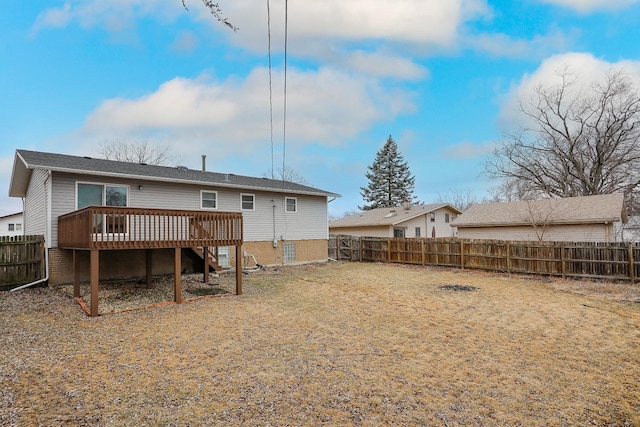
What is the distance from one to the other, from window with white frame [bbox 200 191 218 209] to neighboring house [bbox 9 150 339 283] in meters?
0.04

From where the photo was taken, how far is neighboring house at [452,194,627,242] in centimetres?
1540

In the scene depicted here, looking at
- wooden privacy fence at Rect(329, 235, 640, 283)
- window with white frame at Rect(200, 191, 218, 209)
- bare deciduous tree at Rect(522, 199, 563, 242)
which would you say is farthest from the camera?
bare deciduous tree at Rect(522, 199, 563, 242)

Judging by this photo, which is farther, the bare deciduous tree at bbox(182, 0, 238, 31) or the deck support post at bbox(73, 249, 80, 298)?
the deck support post at bbox(73, 249, 80, 298)

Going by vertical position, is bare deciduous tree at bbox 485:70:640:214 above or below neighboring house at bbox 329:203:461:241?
above

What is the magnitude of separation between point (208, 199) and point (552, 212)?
53.9 feet

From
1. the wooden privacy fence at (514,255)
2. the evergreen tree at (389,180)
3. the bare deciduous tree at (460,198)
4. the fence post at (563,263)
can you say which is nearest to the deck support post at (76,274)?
the wooden privacy fence at (514,255)

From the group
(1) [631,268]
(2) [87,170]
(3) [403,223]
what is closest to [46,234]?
(2) [87,170]

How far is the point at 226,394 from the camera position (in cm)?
371

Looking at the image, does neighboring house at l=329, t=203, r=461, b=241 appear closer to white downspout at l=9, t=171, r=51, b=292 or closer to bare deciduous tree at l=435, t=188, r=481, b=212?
white downspout at l=9, t=171, r=51, b=292

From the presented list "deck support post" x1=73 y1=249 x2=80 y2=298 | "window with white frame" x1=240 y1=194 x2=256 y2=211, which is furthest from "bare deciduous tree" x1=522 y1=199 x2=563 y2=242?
"deck support post" x1=73 y1=249 x2=80 y2=298

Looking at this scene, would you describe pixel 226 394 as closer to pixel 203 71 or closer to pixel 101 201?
pixel 101 201

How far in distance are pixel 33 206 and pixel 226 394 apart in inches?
514

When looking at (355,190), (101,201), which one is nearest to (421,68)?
(101,201)

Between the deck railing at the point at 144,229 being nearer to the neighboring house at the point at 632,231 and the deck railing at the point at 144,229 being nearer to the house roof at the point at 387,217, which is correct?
the house roof at the point at 387,217
